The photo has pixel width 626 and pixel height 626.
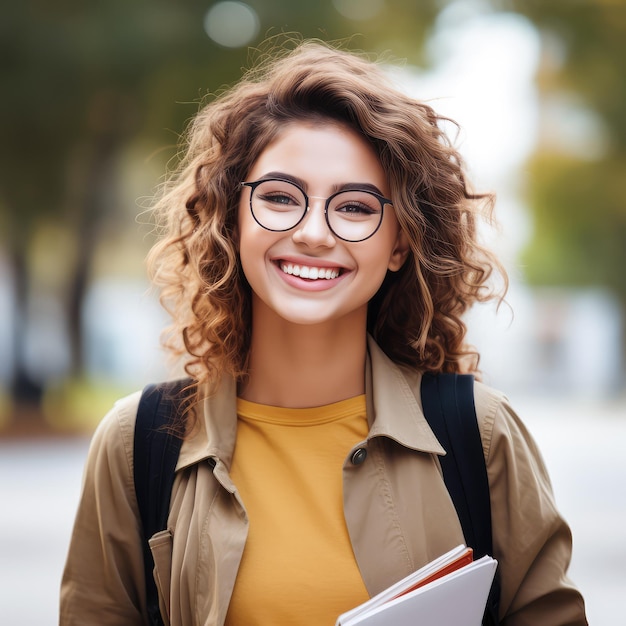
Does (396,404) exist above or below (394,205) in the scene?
below

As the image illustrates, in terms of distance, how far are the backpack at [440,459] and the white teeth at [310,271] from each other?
0.43 metres

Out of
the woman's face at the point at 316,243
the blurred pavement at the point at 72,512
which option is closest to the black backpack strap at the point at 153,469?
the woman's face at the point at 316,243

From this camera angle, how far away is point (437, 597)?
213 cm

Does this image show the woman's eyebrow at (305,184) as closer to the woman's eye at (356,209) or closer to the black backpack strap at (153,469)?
the woman's eye at (356,209)

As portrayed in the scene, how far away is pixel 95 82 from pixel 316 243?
11877 millimetres

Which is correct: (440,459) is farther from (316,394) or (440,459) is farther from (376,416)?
(316,394)

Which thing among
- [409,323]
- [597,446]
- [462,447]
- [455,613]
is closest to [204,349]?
[409,323]

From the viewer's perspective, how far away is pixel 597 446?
Result: 1566cm

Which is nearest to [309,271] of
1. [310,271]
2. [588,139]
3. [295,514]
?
[310,271]

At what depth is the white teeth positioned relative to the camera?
249cm

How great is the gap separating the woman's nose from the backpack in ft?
1.70

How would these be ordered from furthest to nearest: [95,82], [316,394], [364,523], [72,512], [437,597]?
[95,82] < [72,512] < [316,394] < [364,523] < [437,597]

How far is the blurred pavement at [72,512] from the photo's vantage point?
7.11m

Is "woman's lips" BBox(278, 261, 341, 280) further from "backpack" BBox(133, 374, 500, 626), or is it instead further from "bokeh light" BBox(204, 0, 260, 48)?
"bokeh light" BBox(204, 0, 260, 48)
